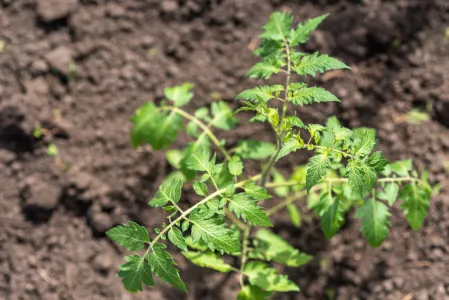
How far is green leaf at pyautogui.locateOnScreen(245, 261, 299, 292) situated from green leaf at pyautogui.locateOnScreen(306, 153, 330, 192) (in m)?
0.73

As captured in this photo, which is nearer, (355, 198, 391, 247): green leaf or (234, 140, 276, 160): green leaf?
(355, 198, 391, 247): green leaf

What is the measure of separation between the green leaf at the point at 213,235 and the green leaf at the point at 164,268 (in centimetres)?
15

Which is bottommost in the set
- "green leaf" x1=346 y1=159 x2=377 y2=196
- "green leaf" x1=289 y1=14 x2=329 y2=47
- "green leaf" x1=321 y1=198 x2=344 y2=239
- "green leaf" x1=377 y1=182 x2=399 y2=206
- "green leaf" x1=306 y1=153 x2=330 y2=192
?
"green leaf" x1=321 y1=198 x2=344 y2=239

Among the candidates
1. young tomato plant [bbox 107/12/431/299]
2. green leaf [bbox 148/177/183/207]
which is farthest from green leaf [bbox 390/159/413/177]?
green leaf [bbox 148/177/183/207]

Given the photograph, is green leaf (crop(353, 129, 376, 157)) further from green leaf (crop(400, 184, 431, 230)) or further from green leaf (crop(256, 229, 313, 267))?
green leaf (crop(256, 229, 313, 267))

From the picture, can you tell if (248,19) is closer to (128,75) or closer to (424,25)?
(128,75)

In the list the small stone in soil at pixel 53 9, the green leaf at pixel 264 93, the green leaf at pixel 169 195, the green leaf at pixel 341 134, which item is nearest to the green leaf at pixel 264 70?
the green leaf at pixel 264 93

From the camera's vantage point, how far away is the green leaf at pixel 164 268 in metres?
2.03

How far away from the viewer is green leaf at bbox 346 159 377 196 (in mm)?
1999

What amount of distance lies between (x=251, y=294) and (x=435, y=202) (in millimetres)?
1524

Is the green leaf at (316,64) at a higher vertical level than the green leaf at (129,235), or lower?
higher

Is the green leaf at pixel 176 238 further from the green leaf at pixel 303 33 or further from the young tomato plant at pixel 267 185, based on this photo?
the green leaf at pixel 303 33

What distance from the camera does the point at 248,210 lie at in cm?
213

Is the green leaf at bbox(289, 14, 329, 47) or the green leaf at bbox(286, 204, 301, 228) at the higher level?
the green leaf at bbox(289, 14, 329, 47)
